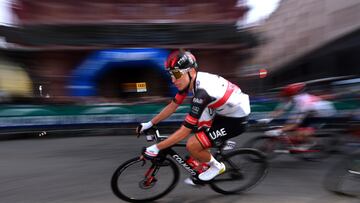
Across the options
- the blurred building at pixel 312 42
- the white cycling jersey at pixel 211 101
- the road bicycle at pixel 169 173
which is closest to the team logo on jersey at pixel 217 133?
the white cycling jersey at pixel 211 101

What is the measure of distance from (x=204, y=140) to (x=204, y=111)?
14.0 inches

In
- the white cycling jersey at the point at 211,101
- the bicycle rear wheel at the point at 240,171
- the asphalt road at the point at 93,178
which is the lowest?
the asphalt road at the point at 93,178

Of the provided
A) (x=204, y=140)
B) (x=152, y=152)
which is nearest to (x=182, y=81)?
(x=204, y=140)

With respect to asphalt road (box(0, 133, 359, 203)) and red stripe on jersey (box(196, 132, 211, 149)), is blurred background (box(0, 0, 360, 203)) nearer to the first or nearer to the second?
asphalt road (box(0, 133, 359, 203))

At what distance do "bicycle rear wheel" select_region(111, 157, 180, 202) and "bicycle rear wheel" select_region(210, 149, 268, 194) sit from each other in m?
0.57

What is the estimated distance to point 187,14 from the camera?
72.8 feet

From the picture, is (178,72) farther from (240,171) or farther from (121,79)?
(121,79)

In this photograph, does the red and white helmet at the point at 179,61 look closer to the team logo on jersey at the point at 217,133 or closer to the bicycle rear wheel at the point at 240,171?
the team logo on jersey at the point at 217,133

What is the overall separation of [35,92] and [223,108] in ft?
47.4

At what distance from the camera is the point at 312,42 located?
39781 millimetres

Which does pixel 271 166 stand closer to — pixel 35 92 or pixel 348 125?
pixel 348 125

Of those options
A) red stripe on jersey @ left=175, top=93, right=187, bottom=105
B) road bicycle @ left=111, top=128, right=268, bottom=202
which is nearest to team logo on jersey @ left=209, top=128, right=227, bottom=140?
road bicycle @ left=111, top=128, right=268, bottom=202

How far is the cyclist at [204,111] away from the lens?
5.47 m

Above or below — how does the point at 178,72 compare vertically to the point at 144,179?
above
